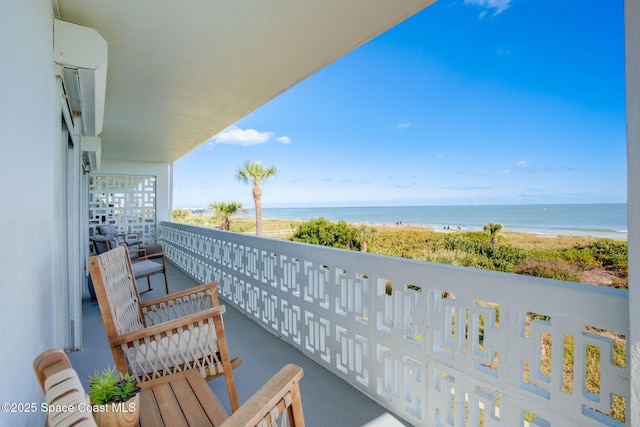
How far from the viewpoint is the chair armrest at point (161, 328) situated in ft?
5.53

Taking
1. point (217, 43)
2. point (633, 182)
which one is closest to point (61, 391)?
point (633, 182)

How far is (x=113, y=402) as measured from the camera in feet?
3.52

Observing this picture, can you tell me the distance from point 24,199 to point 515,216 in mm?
35161

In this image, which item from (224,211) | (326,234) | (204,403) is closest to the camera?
(204,403)

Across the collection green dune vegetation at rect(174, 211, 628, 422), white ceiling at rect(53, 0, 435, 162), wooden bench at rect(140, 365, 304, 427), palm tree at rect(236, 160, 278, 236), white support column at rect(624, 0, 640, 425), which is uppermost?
palm tree at rect(236, 160, 278, 236)

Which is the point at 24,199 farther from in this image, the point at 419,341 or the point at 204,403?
the point at 419,341

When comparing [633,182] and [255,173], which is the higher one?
[255,173]

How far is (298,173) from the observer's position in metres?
41.3

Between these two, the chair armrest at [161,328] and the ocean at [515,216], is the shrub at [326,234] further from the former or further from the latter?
the chair armrest at [161,328]

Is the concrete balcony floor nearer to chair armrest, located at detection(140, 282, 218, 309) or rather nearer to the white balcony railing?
the white balcony railing

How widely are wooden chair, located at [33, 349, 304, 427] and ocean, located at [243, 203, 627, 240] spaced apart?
2362 centimetres

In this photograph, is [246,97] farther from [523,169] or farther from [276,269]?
[523,169]

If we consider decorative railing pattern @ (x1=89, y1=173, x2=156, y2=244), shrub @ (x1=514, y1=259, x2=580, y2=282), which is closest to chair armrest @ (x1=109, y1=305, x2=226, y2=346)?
decorative railing pattern @ (x1=89, y1=173, x2=156, y2=244)

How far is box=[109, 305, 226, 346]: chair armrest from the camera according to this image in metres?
1.68
